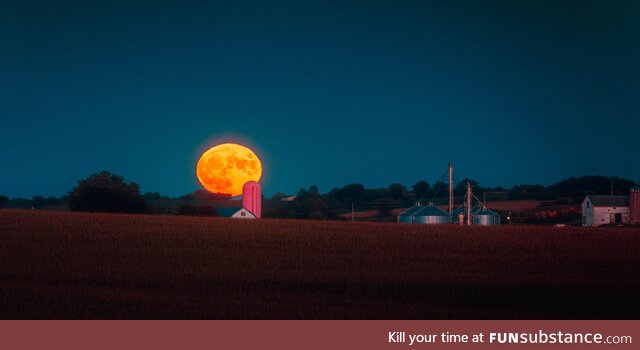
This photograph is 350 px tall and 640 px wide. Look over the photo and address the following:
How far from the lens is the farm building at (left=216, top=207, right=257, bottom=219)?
7286 centimetres

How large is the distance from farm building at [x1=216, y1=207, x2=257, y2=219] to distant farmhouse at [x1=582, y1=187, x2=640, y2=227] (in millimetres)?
36715

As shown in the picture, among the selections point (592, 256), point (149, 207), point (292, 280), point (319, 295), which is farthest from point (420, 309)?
point (149, 207)

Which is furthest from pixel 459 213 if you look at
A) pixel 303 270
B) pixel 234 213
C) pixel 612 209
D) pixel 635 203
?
pixel 303 270

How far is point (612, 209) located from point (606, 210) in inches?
26.7

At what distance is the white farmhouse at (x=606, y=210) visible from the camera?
272 ft

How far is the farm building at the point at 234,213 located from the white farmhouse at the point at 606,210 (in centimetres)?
3739

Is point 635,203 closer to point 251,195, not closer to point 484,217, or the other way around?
point 484,217

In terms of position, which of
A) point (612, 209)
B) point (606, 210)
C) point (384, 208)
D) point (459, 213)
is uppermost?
point (384, 208)

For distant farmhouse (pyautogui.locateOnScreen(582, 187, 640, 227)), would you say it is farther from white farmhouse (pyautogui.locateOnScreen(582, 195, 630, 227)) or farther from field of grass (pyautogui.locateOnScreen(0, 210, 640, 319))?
field of grass (pyautogui.locateOnScreen(0, 210, 640, 319))

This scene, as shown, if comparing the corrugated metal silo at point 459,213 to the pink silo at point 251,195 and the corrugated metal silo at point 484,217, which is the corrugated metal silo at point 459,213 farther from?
the pink silo at point 251,195

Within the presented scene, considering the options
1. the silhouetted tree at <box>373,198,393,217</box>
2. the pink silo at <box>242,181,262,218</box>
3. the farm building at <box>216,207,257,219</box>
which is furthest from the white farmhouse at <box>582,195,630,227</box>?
the farm building at <box>216,207,257,219</box>

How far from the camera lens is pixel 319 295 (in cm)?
2541

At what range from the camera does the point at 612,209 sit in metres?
83.4

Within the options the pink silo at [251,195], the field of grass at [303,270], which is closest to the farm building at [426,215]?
the pink silo at [251,195]
